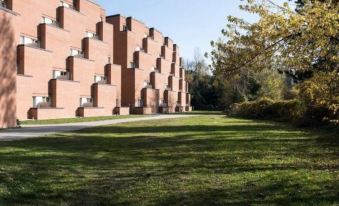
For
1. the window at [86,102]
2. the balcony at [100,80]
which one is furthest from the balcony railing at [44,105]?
the balcony at [100,80]

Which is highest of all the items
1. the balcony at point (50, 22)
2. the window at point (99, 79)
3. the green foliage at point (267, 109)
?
the balcony at point (50, 22)

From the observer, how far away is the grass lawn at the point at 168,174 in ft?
28.9

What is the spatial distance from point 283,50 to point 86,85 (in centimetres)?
4206

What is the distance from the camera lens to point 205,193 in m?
9.21

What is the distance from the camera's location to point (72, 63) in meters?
46.7

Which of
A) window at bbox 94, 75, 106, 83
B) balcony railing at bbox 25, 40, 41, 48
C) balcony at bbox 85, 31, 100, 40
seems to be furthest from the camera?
window at bbox 94, 75, 106, 83

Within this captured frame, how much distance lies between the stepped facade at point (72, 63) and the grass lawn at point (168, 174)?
40.4 ft

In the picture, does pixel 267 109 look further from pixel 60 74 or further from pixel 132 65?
pixel 132 65

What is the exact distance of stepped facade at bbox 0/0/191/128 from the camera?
89.6ft

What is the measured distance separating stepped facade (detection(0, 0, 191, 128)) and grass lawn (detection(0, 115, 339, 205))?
40.4 feet

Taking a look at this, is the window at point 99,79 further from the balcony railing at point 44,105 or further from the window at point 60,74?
the balcony railing at point 44,105

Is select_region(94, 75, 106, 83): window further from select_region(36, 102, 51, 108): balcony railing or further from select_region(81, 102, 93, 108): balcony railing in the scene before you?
select_region(36, 102, 51, 108): balcony railing

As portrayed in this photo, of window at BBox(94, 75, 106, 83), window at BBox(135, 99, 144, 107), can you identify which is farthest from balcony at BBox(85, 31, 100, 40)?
window at BBox(135, 99, 144, 107)

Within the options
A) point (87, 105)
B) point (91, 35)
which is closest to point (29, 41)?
point (87, 105)
